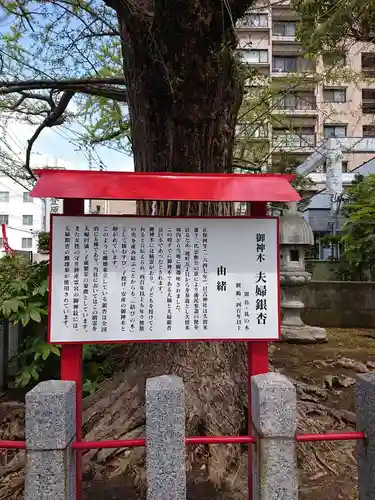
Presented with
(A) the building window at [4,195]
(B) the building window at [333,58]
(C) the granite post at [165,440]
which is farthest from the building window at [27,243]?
(C) the granite post at [165,440]

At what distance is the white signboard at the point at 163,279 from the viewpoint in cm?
272

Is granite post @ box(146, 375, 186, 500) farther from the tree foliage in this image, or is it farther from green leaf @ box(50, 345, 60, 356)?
the tree foliage

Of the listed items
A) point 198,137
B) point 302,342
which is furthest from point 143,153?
point 302,342

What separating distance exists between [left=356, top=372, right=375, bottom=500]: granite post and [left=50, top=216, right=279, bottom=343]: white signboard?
630 millimetres

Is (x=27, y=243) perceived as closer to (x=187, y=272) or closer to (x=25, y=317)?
(x=25, y=317)

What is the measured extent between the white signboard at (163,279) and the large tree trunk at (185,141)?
1.06 m

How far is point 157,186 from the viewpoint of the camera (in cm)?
271

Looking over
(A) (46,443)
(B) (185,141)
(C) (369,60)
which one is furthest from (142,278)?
(C) (369,60)

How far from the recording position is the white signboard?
2723 millimetres

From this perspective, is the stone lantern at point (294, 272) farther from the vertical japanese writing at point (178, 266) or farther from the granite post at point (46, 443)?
the granite post at point (46, 443)

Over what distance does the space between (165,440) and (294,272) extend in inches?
259

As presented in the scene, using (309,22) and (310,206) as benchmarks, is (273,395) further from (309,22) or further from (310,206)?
(310,206)

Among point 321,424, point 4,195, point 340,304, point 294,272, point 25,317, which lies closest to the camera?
point 321,424

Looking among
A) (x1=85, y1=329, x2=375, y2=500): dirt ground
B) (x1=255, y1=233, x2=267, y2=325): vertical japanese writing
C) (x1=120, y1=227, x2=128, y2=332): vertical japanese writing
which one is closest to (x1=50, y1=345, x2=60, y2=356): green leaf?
(x1=85, y1=329, x2=375, y2=500): dirt ground
